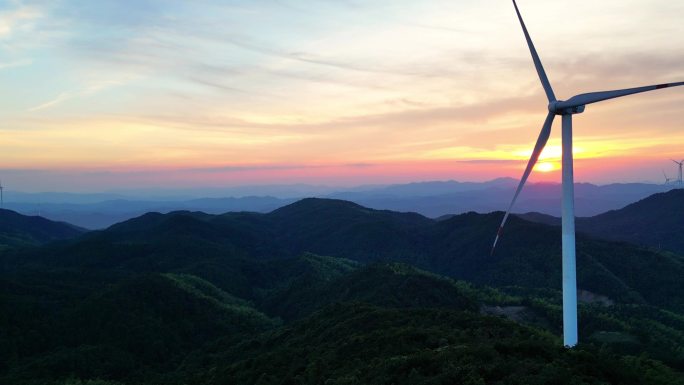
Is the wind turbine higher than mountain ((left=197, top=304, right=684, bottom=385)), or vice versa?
the wind turbine

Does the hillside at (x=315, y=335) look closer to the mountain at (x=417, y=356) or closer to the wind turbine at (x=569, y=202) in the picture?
the mountain at (x=417, y=356)

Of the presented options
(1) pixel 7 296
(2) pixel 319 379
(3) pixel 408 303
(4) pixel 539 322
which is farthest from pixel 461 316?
(1) pixel 7 296

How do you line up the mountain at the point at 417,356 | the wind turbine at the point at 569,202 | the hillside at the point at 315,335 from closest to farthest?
the mountain at the point at 417,356 → the wind turbine at the point at 569,202 → the hillside at the point at 315,335

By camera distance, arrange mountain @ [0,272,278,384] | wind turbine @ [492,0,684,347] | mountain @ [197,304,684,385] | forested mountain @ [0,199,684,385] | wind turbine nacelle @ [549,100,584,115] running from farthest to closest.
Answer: mountain @ [0,272,278,384], forested mountain @ [0,199,684,385], wind turbine nacelle @ [549,100,584,115], wind turbine @ [492,0,684,347], mountain @ [197,304,684,385]

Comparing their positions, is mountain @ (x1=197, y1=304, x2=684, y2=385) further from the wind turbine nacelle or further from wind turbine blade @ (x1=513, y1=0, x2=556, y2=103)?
wind turbine blade @ (x1=513, y1=0, x2=556, y2=103)

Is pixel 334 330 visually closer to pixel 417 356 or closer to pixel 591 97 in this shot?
pixel 417 356

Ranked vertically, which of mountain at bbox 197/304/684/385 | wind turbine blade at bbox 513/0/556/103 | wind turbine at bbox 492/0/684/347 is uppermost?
wind turbine blade at bbox 513/0/556/103

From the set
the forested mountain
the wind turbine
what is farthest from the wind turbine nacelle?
the forested mountain

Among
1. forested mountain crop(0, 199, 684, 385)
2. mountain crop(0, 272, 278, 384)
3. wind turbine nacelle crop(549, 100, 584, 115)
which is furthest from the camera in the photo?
mountain crop(0, 272, 278, 384)

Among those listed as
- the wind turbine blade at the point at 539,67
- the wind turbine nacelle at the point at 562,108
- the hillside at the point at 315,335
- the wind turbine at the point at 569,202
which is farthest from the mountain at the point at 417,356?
the wind turbine blade at the point at 539,67
